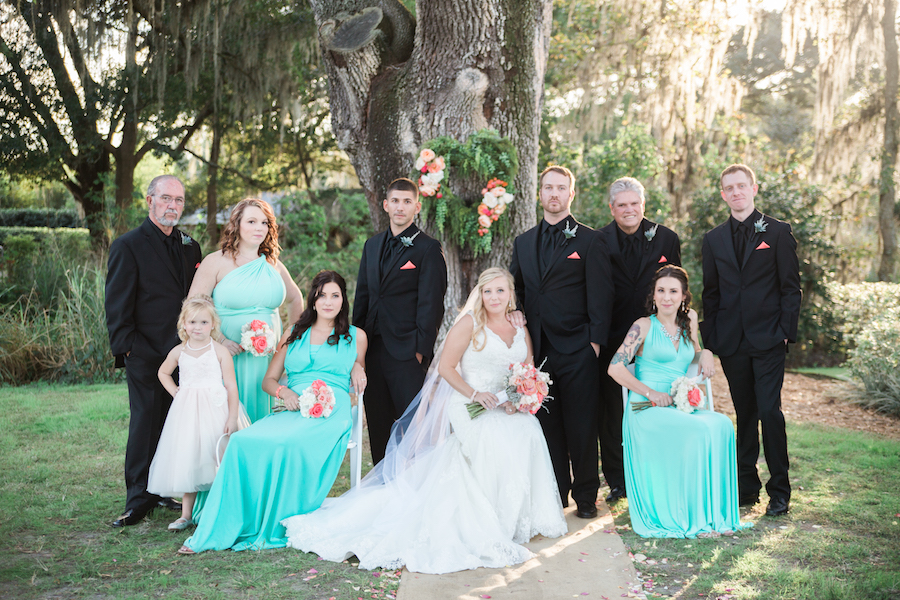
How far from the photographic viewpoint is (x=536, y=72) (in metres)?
6.21

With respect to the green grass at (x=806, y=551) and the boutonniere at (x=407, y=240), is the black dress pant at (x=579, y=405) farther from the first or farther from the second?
the boutonniere at (x=407, y=240)

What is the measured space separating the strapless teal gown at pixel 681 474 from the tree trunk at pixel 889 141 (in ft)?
37.5

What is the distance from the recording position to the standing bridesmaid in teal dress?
14.9 feet

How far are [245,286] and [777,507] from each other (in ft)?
11.8

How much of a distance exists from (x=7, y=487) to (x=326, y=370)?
256 centimetres

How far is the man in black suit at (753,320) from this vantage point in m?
4.65

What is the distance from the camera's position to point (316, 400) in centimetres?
429

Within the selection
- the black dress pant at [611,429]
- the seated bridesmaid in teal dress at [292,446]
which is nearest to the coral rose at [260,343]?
the seated bridesmaid in teal dress at [292,446]

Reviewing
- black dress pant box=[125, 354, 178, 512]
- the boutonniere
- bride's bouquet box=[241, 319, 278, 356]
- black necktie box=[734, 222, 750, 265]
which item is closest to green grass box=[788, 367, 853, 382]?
black necktie box=[734, 222, 750, 265]

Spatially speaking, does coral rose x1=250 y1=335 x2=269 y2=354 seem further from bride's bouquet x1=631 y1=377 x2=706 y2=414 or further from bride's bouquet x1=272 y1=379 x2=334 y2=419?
bride's bouquet x1=631 y1=377 x2=706 y2=414

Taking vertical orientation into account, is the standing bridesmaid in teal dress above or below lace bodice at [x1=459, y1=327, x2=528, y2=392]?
above

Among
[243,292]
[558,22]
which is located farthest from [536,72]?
[558,22]

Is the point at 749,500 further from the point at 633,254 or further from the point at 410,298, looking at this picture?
the point at 410,298

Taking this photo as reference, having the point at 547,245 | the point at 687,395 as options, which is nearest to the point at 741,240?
the point at 687,395
